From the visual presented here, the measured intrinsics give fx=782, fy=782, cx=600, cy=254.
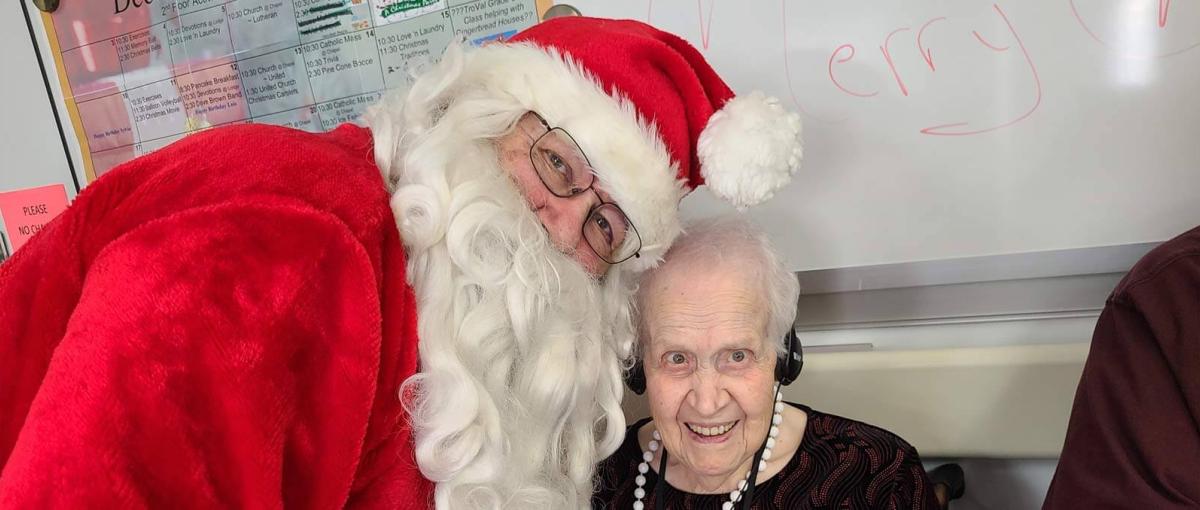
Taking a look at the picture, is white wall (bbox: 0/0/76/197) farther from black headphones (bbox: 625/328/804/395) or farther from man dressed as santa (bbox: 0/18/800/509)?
black headphones (bbox: 625/328/804/395)

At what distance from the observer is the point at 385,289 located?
82cm

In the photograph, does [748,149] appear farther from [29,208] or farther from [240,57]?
[29,208]

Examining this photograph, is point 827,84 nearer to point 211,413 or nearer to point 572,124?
point 572,124

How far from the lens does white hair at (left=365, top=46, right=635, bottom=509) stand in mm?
862

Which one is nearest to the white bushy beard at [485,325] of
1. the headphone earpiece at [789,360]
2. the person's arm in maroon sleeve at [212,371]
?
the person's arm in maroon sleeve at [212,371]

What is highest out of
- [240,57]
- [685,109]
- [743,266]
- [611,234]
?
[240,57]

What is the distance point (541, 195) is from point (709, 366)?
1.26ft

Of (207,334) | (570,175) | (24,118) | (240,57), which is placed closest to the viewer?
(207,334)

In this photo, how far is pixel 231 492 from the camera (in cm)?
67

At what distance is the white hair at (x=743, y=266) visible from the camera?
3.89 ft

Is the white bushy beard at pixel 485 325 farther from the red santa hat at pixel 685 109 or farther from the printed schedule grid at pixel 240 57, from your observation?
the printed schedule grid at pixel 240 57

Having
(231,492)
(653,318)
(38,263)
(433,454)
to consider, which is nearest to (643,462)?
(653,318)

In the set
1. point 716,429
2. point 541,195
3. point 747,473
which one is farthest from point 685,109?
point 747,473

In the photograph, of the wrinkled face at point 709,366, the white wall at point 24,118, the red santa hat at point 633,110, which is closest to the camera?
the red santa hat at point 633,110
